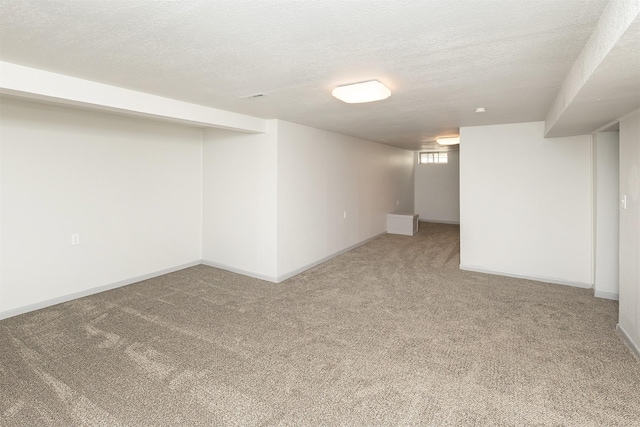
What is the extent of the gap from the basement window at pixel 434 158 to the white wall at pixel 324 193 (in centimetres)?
254

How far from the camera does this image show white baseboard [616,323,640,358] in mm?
2711

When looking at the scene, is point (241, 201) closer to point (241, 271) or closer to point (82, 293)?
point (241, 271)

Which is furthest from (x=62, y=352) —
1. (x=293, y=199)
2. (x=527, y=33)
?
(x=527, y=33)

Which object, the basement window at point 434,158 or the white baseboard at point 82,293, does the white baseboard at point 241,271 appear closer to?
the white baseboard at point 82,293

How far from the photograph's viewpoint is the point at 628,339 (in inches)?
114

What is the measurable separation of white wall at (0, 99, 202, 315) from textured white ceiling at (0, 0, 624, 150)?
1.50 metres

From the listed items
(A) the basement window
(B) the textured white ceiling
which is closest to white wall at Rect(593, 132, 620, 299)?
(B) the textured white ceiling

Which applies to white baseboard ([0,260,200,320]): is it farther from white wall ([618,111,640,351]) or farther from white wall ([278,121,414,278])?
white wall ([618,111,640,351])

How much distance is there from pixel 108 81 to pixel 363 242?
5.36 metres

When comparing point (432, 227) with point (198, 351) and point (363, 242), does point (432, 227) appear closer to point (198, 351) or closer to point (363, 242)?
point (363, 242)

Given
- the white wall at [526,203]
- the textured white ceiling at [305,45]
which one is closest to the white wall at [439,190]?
the white wall at [526,203]

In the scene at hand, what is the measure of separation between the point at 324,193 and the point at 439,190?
568 centimetres

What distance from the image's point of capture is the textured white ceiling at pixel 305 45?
5.36 feet

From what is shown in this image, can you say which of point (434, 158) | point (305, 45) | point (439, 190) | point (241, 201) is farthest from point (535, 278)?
point (434, 158)
